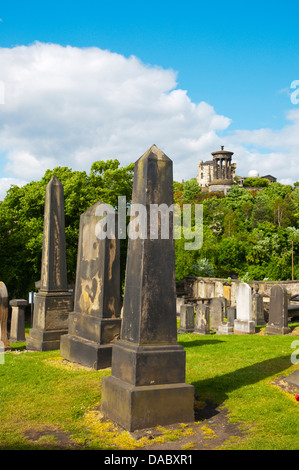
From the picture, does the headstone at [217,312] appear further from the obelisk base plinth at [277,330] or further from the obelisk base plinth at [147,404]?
the obelisk base plinth at [147,404]

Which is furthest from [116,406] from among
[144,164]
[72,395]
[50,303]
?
[50,303]

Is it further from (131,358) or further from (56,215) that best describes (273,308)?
(131,358)

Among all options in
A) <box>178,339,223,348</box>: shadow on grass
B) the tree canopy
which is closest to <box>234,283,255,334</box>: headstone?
<box>178,339,223,348</box>: shadow on grass

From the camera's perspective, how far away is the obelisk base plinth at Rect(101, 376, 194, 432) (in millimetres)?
5016

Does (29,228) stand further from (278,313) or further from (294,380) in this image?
(294,380)

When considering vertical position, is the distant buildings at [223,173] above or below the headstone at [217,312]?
above

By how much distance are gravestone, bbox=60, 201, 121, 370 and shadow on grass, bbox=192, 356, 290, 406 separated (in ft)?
7.65

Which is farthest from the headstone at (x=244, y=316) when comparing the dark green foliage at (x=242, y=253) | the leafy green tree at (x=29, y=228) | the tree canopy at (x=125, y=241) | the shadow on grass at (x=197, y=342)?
the dark green foliage at (x=242, y=253)

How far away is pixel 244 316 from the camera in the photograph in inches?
632

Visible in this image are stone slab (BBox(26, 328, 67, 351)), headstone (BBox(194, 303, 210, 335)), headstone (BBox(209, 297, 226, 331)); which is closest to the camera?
stone slab (BBox(26, 328, 67, 351))

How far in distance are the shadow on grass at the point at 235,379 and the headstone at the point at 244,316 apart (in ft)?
23.6

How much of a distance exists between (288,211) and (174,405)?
71923mm

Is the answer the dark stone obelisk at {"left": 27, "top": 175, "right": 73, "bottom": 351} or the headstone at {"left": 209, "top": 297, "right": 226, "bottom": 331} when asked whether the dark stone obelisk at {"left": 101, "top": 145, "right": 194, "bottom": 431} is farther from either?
the headstone at {"left": 209, "top": 297, "right": 226, "bottom": 331}

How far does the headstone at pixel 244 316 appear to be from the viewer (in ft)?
51.9
